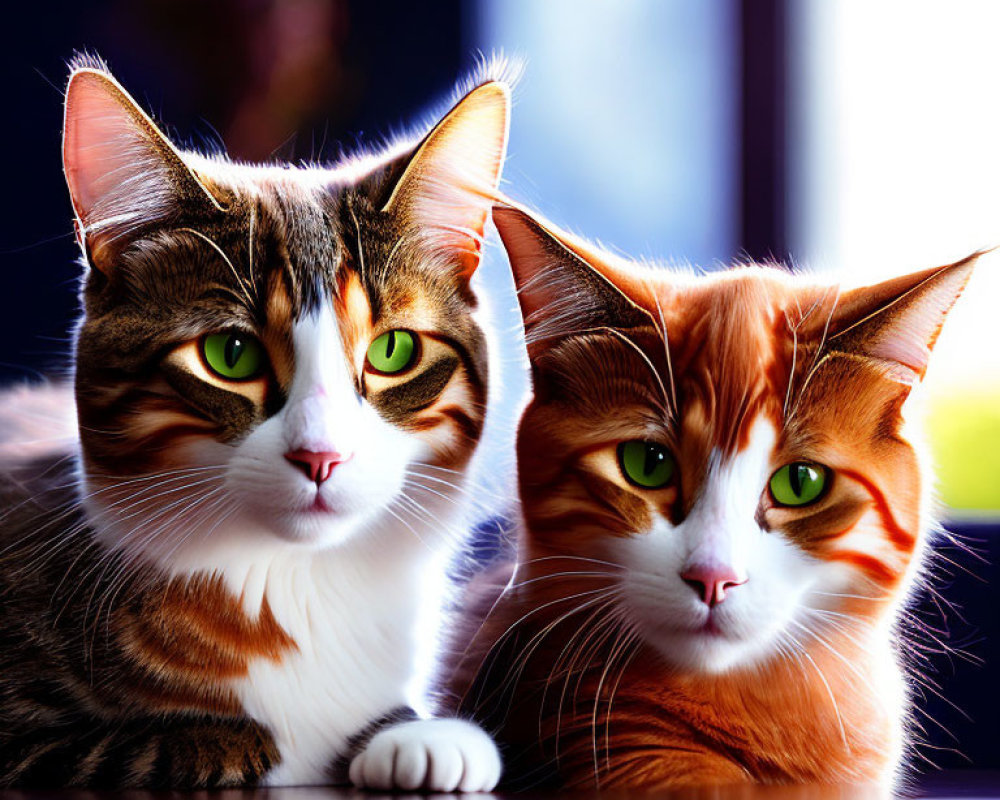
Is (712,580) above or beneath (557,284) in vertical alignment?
beneath

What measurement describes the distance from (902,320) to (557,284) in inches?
12.0

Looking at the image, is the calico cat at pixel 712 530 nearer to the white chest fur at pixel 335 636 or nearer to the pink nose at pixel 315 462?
the white chest fur at pixel 335 636

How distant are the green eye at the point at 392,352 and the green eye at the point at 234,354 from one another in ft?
0.33

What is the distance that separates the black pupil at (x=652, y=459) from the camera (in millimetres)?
956

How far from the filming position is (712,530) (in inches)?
35.0

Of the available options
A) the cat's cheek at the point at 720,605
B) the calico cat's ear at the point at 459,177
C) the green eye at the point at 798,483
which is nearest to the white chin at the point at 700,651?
the cat's cheek at the point at 720,605

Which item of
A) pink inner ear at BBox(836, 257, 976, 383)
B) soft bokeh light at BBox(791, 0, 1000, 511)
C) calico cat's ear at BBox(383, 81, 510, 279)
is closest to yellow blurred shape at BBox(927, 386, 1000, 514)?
soft bokeh light at BBox(791, 0, 1000, 511)

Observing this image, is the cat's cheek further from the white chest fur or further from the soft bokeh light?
Result: the soft bokeh light

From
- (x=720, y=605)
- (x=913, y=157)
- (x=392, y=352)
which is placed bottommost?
(x=720, y=605)

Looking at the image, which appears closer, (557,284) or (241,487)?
(241,487)

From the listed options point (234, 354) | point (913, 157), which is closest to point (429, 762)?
point (234, 354)

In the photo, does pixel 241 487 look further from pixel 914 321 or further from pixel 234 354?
pixel 914 321

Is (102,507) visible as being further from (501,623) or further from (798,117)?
(798,117)

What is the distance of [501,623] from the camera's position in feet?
3.49
